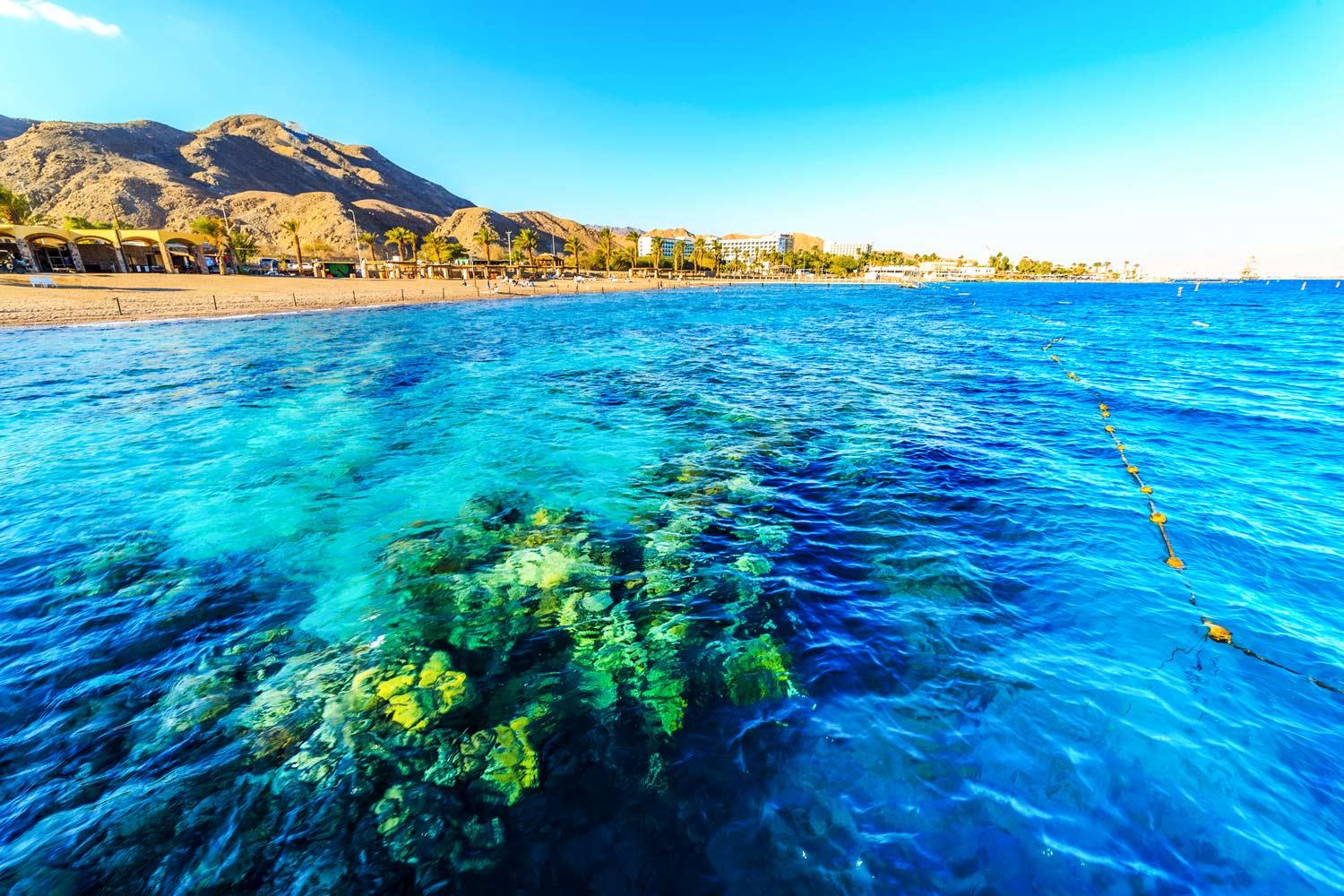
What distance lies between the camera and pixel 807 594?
26.4 ft

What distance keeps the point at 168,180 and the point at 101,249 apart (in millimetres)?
102656

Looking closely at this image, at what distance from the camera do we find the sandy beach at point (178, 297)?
36.7m

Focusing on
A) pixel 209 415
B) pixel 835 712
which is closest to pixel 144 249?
pixel 209 415

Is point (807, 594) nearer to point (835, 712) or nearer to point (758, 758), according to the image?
point (835, 712)

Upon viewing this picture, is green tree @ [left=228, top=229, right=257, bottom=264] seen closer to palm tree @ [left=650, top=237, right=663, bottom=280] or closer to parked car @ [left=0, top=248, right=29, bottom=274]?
parked car @ [left=0, top=248, right=29, bottom=274]

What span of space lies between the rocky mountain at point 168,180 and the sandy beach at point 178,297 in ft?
169

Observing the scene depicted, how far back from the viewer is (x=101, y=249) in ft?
205

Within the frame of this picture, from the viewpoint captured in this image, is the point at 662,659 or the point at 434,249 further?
the point at 434,249

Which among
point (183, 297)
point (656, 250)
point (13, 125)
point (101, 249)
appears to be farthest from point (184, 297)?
point (13, 125)

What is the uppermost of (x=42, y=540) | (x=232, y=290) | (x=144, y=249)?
(x=144, y=249)

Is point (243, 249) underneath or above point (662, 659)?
above

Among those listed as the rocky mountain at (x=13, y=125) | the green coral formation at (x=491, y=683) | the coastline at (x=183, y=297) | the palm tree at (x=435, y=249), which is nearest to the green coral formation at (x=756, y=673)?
the green coral formation at (x=491, y=683)

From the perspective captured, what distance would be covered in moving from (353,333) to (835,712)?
41.4 metres

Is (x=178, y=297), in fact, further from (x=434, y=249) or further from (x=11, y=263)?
(x=434, y=249)
